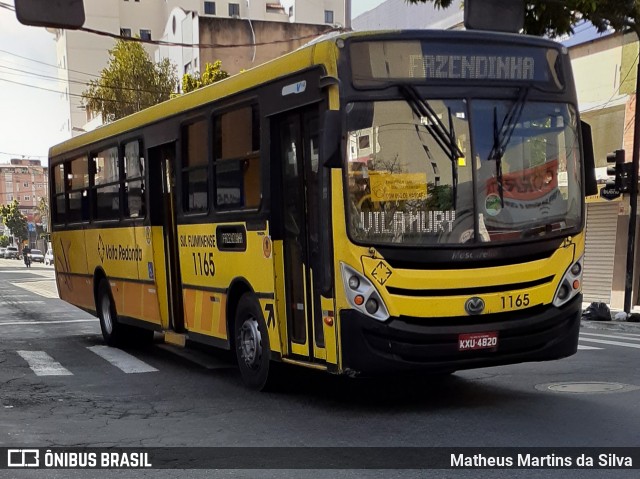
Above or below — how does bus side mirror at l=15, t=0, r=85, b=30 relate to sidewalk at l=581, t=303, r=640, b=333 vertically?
above

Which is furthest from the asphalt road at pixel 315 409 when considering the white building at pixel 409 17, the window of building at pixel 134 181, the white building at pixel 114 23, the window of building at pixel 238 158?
the white building at pixel 114 23

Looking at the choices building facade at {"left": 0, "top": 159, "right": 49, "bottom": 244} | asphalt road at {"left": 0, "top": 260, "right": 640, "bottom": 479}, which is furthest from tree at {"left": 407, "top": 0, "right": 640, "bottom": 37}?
building facade at {"left": 0, "top": 159, "right": 49, "bottom": 244}

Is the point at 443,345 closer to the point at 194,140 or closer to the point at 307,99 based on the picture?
the point at 307,99

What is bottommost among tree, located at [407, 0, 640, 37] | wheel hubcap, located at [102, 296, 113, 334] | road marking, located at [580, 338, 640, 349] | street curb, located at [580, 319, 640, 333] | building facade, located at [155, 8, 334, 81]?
street curb, located at [580, 319, 640, 333]

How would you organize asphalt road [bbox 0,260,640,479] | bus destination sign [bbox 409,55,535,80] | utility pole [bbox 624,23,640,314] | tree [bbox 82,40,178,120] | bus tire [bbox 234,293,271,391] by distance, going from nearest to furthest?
asphalt road [bbox 0,260,640,479] → bus destination sign [bbox 409,55,535,80] → bus tire [bbox 234,293,271,391] → utility pole [bbox 624,23,640,314] → tree [bbox 82,40,178,120]

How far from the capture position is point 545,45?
835 centimetres

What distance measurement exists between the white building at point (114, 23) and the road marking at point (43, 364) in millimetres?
66919

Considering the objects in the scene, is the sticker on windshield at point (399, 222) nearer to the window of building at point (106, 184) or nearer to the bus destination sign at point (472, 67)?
the bus destination sign at point (472, 67)

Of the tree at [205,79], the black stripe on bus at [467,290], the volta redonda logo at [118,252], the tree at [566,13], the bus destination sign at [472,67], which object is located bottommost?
the black stripe on bus at [467,290]

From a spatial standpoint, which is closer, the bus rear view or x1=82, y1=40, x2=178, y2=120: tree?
the bus rear view

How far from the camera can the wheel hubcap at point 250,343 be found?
365 inches

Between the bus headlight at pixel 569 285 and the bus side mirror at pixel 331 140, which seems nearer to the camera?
the bus side mirror at pixel 331 140

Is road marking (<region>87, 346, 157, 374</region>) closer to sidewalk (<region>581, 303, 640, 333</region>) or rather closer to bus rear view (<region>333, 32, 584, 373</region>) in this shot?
bus rear view (<region>333, 32, 584, 373</region>)

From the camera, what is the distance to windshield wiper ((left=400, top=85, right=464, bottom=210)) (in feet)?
25.3
